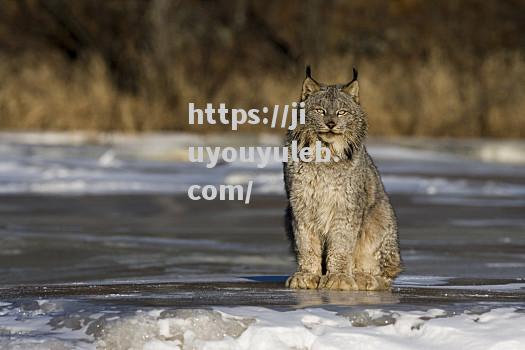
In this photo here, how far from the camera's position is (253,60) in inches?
1422

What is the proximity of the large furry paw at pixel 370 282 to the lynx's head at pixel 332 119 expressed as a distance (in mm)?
665

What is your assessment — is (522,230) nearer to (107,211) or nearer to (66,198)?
(107,211)

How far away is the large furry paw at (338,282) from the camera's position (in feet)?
22.3

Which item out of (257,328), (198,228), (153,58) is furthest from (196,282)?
(153,58)

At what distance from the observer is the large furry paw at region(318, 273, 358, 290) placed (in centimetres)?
681

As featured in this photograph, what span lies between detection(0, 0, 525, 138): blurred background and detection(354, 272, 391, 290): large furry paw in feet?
54.4

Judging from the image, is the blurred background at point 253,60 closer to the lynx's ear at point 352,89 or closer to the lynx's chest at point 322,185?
the lynx's ear at point 352,89

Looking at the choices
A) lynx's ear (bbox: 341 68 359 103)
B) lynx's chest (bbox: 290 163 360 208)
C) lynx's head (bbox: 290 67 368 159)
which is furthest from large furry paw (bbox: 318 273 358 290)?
lynx's ear (bbox: 341 68 359 103)

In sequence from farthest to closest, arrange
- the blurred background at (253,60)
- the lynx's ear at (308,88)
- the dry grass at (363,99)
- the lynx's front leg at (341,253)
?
the blurred background at (253,60)
the dry grass at (363,99)
the lynx's ear at (308,88)
the lynx's front leg at (341,253)

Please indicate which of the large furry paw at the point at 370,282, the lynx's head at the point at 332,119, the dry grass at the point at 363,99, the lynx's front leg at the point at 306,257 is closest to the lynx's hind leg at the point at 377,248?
the large furry paw at the point at 370,282

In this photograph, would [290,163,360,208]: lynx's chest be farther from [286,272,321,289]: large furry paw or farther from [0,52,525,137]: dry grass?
[0,52,525,137]: dry grass

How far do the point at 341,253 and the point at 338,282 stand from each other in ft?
0.52

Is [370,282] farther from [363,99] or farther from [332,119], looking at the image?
[363,99]

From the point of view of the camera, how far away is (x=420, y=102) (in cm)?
2425
